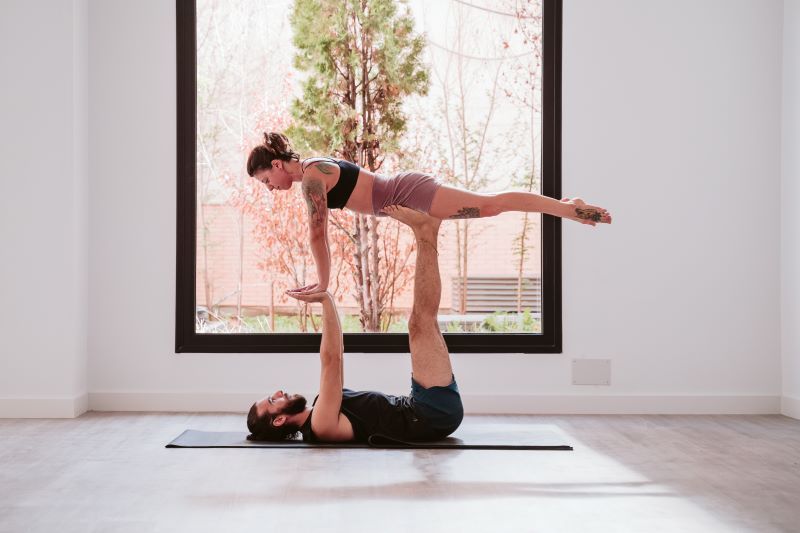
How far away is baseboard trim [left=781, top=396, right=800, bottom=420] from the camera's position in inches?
178

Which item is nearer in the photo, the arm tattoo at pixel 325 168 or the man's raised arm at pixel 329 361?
the man's raised arm at pixel 329 361

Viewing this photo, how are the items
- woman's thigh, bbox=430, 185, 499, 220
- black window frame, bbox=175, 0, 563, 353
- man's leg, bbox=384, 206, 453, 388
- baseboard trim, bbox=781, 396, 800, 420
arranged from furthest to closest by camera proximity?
black window frame, bbox=175, 0, 563, 353, baseboard trim, bbox=781, 396, 800, 420, woman's thigh, bbox=430, 185, 499, 220, man's leg, bbox=384, 206, 453, 388

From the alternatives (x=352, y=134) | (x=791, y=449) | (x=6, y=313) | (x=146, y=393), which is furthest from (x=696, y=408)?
(x=6, y=313)

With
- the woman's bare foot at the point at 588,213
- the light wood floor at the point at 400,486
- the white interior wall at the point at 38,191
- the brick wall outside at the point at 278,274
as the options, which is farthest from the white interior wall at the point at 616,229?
the woman's bare foot at the point at 588,213

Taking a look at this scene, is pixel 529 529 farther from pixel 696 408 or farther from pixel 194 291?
pixel 194 291

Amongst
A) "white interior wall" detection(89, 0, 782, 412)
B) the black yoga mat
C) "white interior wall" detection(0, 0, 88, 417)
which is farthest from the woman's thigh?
"white interior wall" detection(0, 0, 88, 417)

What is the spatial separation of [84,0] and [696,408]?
14.6 ft

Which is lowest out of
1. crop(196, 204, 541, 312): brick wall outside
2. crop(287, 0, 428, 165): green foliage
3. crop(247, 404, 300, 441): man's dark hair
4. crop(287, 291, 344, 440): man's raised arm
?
crop(247, 404, 300, 441): man's dark hair

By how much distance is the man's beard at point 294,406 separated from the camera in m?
3.51

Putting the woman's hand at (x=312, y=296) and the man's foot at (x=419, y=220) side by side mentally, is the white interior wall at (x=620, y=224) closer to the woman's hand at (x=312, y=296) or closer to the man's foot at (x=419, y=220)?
the man's foot at (x=419, y=220)

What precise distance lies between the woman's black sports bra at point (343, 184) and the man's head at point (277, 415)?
100 cm

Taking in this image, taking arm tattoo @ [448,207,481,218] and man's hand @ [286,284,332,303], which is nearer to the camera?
man's hand @ [286,284,332,303]

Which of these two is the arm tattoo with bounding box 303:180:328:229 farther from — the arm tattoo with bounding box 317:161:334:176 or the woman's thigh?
the woman's thigh

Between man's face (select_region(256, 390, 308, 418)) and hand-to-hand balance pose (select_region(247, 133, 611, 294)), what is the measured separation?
1.80ft
